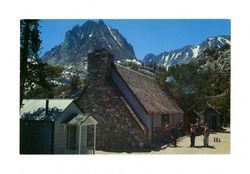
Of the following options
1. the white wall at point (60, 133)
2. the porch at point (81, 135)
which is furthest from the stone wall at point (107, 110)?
the white wall at point (60, 133)

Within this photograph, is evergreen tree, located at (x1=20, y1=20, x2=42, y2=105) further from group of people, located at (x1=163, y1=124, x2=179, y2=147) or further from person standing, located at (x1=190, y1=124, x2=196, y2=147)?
person standing, located at (x1=190, y1=124, x2=196, y2=147)

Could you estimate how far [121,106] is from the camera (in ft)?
56.1

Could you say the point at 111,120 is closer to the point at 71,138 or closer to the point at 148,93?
the point at 71,138

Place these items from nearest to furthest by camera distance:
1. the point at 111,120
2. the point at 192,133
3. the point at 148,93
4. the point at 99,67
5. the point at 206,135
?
the point at 206,135 < the point at 192,133 < the point at 111,120 < the point at 99,67 < the point at 148,93

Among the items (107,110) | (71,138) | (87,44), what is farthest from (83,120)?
(87,44)

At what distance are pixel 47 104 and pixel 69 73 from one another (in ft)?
4.28

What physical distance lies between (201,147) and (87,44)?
5100mm

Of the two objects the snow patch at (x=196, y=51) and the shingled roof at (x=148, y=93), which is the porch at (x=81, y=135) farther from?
the snow patch at (x=196, y=51)

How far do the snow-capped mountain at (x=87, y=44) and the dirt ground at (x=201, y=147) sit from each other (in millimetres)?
3277

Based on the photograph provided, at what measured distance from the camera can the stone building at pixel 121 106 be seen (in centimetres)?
1680
